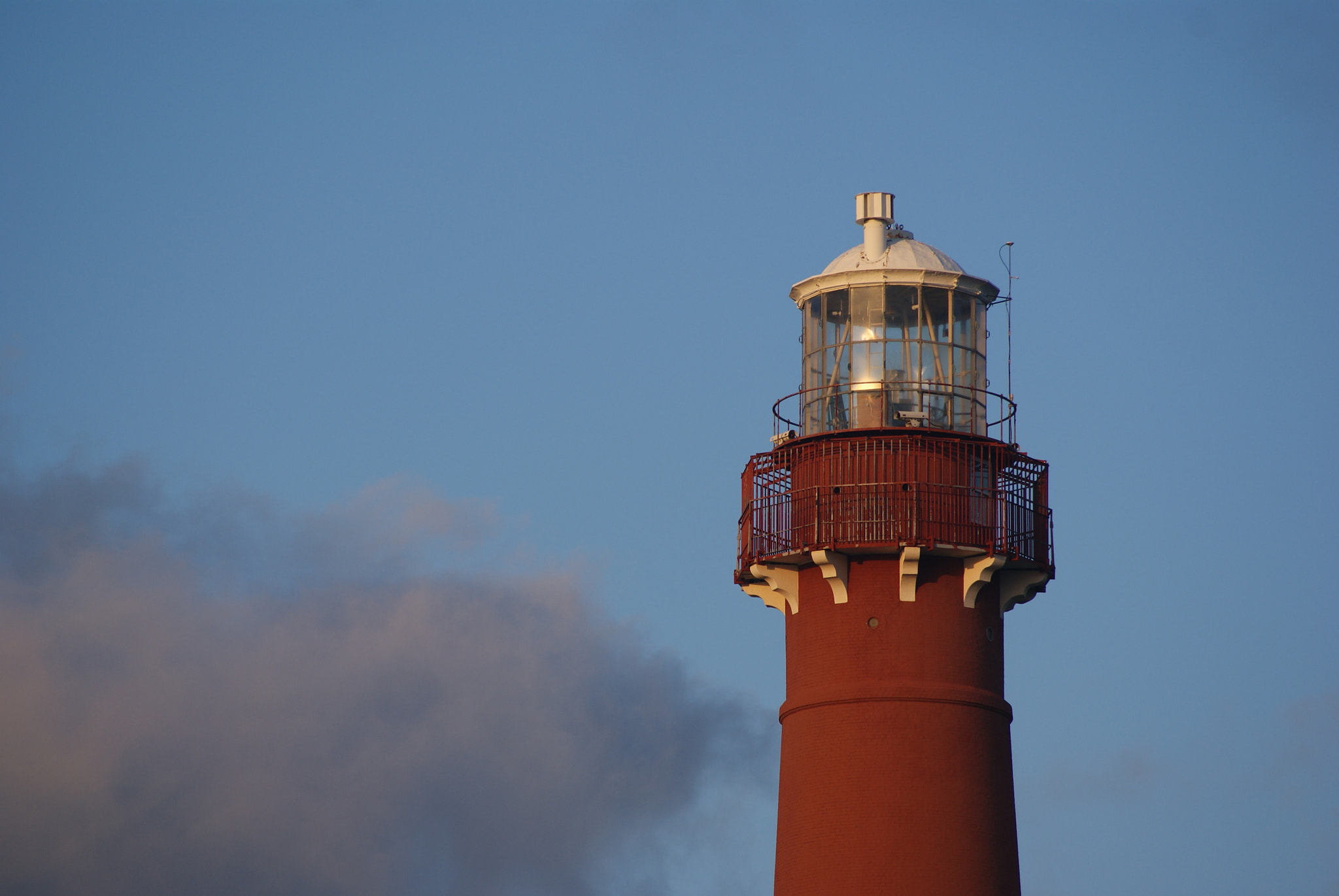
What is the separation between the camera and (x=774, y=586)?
4147cm

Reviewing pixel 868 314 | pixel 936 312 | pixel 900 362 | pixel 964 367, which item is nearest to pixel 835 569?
pixel 900 362

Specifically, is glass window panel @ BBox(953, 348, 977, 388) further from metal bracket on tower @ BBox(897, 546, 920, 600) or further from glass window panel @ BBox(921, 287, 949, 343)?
metal bracket on tower @ BBox(897, 546, 920, 600)

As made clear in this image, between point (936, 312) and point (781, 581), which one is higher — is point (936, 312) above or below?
above

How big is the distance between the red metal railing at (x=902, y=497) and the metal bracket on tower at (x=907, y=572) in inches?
7.4

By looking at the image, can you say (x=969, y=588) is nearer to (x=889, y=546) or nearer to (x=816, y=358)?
(x=889, y=546)

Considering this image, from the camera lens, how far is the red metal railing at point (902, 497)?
40.2 m

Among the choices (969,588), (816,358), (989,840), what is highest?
(816,358)

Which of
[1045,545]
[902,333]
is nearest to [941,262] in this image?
[902,333]

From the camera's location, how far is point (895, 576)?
40.4m

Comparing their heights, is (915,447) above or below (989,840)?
above

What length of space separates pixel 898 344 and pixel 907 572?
3.54 m

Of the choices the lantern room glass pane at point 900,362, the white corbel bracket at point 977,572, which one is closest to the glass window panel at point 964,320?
the lantern room glass pane at point 900,362

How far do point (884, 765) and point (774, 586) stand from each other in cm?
331

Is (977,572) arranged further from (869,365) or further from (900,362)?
(869,365)
